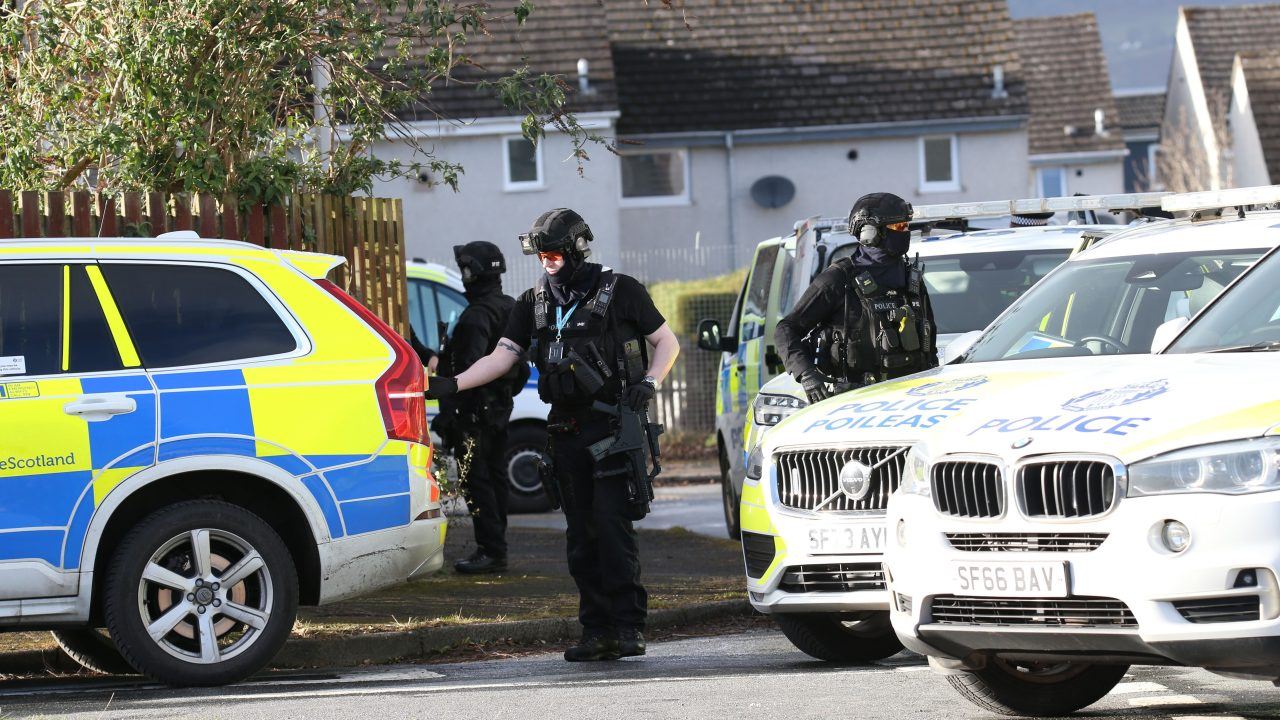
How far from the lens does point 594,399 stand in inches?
322

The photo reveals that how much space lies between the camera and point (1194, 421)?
5328 millimetres

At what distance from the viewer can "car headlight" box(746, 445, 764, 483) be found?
751 cm

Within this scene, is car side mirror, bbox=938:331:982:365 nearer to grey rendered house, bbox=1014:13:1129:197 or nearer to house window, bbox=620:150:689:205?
house window, bbox=620:150:689:205

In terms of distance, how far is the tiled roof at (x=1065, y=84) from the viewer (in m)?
47.6

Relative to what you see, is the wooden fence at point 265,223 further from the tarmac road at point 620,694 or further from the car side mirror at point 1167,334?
the car side mirror at point 1167,334

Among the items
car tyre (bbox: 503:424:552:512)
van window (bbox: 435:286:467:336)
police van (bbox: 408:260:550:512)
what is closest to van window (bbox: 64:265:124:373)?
police van (bbox: 408:260:550:512)

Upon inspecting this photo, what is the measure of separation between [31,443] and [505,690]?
208 cm

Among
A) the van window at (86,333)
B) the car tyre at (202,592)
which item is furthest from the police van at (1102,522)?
the van window at (86,333)

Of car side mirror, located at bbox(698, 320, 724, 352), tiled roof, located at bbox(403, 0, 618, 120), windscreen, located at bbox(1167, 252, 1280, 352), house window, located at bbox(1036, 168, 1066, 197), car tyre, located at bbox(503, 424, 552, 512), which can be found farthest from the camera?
house window, located at bbox(1036, 168, 1066, 197)

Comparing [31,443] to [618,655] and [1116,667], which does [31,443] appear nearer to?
[618,655]

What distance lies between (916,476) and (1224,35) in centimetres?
4932

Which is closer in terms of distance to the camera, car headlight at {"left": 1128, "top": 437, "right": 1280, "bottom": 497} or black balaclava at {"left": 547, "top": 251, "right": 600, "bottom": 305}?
car headlight at {"left": 1128, "top": 437, "right": 1280, "bottom": 497}

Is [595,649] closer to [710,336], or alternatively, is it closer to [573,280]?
[573,280]

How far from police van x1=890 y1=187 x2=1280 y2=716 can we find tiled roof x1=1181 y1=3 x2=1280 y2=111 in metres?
45.2
